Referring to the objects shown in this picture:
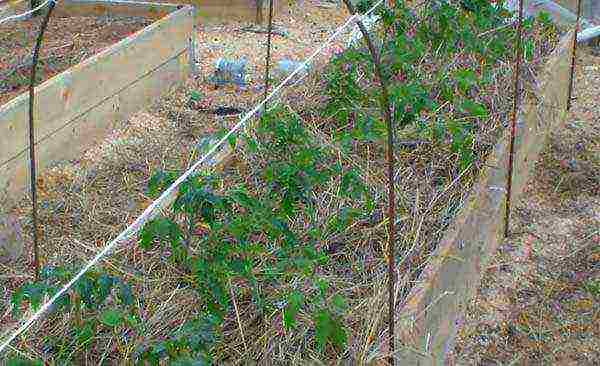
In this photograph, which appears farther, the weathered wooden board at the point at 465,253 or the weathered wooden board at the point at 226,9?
the weathered wooden board at the point at 226,9

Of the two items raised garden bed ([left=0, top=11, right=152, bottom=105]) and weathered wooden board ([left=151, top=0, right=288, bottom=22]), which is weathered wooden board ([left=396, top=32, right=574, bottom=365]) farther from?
weathered wooden board ([left=151, top=0, right=288, bottom=22])

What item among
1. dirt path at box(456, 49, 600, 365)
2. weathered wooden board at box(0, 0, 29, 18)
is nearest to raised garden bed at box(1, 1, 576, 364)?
dirt path at box(456, 49, 600, 365)

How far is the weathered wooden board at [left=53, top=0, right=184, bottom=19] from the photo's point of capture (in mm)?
6605

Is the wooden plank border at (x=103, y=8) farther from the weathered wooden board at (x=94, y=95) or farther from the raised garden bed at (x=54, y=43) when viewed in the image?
the weathered wooden board at (x=94, y=95)

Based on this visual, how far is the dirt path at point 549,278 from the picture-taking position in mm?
3742

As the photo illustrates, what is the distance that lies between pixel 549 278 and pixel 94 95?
2646mm

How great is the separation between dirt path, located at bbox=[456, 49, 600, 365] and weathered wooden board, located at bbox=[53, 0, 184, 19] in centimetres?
267

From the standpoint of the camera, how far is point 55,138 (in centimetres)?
512

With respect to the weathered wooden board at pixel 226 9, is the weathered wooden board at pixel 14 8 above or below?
above

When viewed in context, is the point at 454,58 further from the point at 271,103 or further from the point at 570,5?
the point at 570,5

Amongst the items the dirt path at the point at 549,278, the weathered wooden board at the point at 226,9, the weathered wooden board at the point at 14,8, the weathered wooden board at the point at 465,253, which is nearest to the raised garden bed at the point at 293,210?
the weathered wooden board at the point at 465,253

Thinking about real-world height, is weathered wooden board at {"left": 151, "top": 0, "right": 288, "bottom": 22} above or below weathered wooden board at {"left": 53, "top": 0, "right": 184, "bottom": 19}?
below

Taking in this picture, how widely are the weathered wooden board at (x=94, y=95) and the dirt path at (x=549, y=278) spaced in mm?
2228

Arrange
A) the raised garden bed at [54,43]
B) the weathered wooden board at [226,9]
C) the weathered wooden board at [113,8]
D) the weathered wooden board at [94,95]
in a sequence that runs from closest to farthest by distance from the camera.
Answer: the weathered wooden board at [94,95]
the raised garden bed at [54,43]
the weathered wooden board at [113,8]
the weathered wooden board at [226,9]
